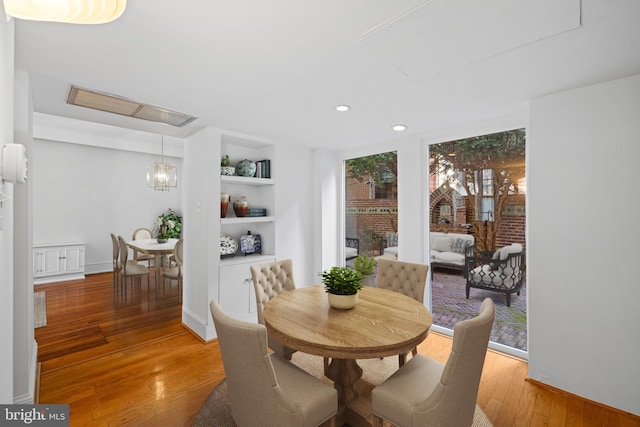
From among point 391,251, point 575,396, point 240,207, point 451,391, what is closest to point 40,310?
point 240,207

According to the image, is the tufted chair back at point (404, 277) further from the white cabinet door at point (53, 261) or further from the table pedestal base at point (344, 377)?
the white cabinet door at point (53, 261)

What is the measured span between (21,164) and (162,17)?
892 millimetres

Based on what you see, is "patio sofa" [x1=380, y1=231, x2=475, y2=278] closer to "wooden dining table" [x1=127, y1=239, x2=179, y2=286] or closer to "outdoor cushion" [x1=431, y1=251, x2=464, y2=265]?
"outdoor cushion" [x1=431, y1=251, x2=464, y2=265]

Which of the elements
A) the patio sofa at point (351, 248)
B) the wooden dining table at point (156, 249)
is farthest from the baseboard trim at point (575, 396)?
the wooden dining table at point (156, 249)

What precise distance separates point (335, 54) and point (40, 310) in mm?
5041

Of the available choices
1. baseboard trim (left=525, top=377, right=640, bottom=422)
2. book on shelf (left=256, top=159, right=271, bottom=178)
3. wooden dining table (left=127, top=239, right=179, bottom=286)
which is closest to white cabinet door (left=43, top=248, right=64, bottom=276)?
wooden dining table (left=127, top=239, right=179, bottom=286)

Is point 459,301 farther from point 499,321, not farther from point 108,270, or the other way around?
point 108,270

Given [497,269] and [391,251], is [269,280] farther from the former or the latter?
[497,269]

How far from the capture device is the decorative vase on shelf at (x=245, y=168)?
148 inches

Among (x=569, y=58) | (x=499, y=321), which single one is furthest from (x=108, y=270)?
(x=569, y=58)

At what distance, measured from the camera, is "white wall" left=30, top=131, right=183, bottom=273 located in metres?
5.68

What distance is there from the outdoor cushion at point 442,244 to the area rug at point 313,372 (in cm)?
134

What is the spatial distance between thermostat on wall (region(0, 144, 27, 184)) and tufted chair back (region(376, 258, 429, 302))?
8.77 feet

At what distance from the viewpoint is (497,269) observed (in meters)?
3.07
